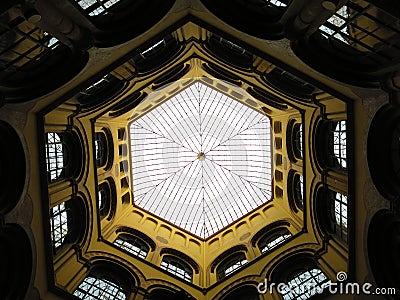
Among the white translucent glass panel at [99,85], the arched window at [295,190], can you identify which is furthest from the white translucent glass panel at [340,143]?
the white translucent glass panel at [99,85]

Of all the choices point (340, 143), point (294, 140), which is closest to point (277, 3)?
point (340, 143)

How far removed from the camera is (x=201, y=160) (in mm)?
47719

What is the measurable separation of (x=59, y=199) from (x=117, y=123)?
12.2 metres

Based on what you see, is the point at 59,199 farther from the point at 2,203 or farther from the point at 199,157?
the point at 199,157

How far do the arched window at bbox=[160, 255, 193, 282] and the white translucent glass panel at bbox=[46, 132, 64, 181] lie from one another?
1220cm

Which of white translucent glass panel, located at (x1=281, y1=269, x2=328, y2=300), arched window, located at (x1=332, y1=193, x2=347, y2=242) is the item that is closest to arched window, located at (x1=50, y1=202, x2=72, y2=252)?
white translucent glass panel, located at (x1=281, y1=269, x2=328, y2=300)

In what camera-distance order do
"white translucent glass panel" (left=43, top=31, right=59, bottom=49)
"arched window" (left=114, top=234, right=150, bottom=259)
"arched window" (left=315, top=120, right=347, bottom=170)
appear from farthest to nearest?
"arched window" (left=114, top=234, right=150, bottom=259)
"arched window" (left=315, top=120, right=347, bottom=170)
"white translucent glass panel" (left=43, top=31, right=59, bottom=49)

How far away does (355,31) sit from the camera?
16.8m

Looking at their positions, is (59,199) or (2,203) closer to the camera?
(2,203)

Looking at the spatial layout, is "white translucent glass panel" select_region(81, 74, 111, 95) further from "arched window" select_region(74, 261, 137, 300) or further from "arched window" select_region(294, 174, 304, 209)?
"arched window" select_region(294, 174, 304, 209)

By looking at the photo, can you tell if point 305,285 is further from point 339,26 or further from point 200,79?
point 200,79

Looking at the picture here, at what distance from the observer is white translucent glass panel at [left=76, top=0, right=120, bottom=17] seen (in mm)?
17573

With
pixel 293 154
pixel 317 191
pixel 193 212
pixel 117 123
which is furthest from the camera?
pixel 193 212

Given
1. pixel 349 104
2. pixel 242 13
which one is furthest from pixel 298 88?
pixel 242 13
